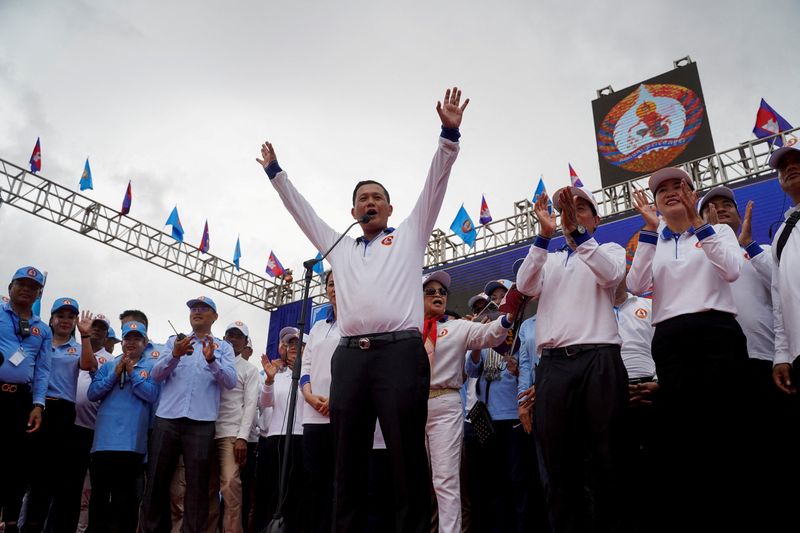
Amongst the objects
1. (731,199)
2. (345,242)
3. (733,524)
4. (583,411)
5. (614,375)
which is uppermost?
(731,199)

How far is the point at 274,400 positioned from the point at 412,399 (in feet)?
11.5

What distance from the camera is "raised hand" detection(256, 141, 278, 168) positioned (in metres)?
3.11

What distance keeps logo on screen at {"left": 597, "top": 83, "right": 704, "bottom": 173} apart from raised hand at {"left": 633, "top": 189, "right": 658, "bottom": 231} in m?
9.51

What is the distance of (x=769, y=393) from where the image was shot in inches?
116

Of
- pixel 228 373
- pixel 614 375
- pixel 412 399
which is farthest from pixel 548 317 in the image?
pixel 228 373

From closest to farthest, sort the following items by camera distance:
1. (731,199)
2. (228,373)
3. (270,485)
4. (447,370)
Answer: (731,199), (447,370), (228,373), (270,485)

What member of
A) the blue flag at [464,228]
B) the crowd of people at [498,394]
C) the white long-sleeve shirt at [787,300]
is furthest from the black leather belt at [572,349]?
the blue flag at [464,228]

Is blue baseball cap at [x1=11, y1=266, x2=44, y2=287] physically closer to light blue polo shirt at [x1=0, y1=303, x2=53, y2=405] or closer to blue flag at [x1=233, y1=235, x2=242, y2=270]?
light blue polo shirt at [x1=0, y1=303, x2=53, y2=405]

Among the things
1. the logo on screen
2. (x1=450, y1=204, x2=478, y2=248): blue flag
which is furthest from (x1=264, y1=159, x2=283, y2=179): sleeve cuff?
the logo on screen

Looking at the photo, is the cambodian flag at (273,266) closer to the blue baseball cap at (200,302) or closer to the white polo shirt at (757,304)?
the blue baseball cap at (200,302)

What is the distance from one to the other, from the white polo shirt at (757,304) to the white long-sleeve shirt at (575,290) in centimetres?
84

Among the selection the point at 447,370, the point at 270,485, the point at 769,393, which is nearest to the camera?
the point at 769,393

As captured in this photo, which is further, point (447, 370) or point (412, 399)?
point (447, 370)

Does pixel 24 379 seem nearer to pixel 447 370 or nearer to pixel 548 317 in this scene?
pixel 447 370
